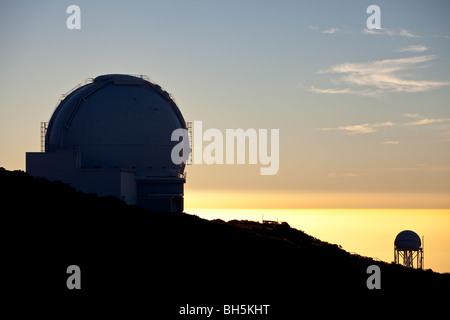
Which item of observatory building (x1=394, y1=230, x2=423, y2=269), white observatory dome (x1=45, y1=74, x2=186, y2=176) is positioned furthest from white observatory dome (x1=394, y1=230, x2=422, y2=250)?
white observatory dome (x1=45, y1=74, x2=186, y2=176)

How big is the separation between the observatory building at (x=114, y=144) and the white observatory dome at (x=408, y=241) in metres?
17.7

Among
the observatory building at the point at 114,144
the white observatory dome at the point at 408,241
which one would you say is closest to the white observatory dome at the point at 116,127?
the observatory building at the point at 114,144

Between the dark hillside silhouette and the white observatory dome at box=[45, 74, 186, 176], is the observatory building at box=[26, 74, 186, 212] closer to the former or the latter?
the white observatory dome at box=[45, 74, 186, 176]

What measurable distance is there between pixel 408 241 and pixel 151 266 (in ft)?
96.3

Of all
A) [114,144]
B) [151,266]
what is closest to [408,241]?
[114,144]

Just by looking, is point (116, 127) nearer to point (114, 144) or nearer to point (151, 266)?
point (114, 144)

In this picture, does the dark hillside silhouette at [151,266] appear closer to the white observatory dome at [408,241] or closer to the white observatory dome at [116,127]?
the white observatory dome at [116,127]

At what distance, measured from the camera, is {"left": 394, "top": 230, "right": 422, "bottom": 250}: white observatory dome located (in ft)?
174

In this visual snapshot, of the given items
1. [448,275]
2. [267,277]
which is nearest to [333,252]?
[448,275]

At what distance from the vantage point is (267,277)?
30.6m

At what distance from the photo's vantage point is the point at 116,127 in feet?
151

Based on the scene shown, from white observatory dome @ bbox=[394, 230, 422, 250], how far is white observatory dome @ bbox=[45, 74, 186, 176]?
60.6ft
